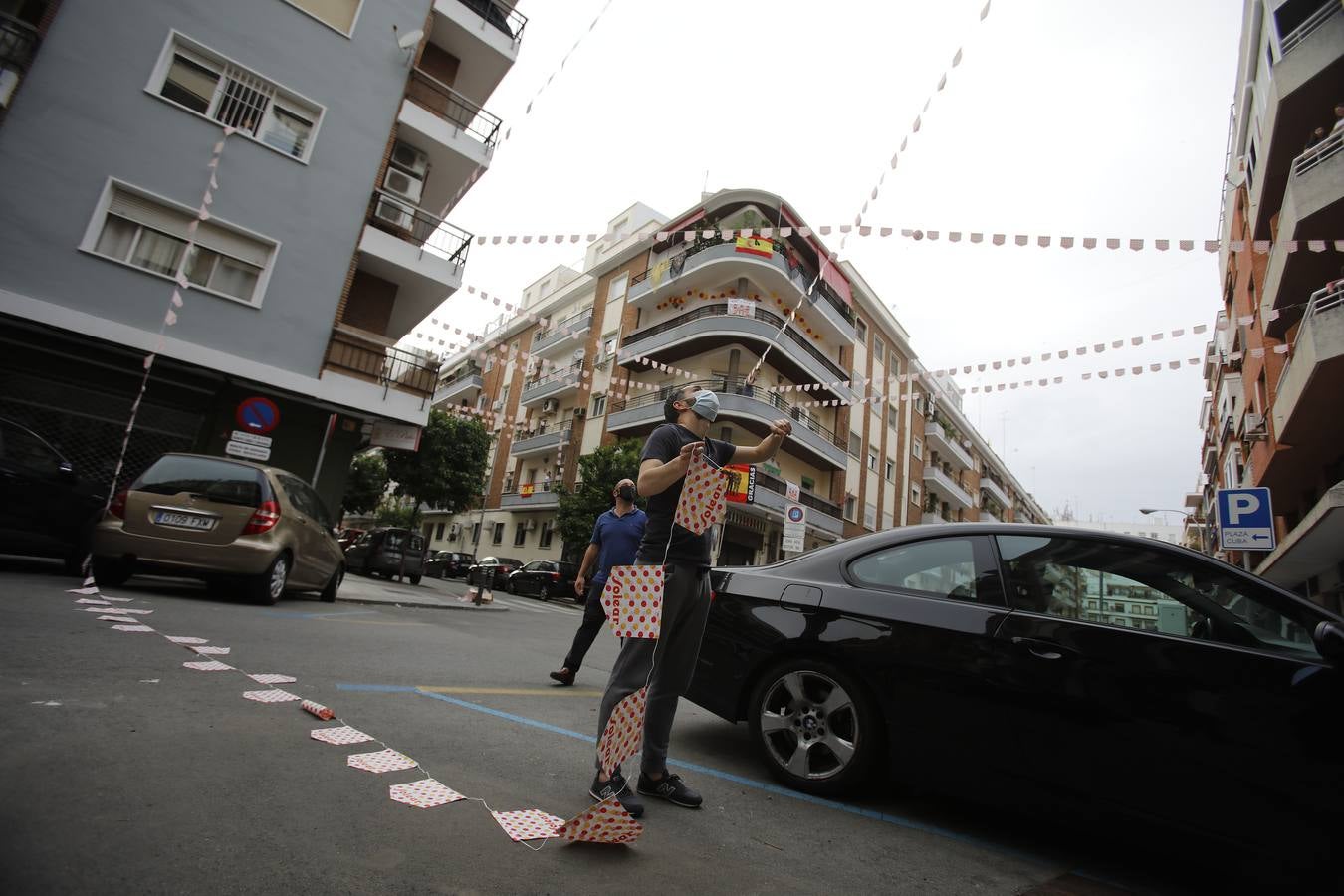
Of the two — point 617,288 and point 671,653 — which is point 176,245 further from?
point 617,288

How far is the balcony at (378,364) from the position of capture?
1374 centimetres

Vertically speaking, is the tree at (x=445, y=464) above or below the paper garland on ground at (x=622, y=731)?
above

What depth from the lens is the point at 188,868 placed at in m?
1.66

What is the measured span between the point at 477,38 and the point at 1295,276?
722 inches

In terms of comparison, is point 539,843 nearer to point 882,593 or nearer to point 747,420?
point 882,593

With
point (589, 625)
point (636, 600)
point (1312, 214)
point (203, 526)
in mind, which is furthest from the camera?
point (1312, 214)

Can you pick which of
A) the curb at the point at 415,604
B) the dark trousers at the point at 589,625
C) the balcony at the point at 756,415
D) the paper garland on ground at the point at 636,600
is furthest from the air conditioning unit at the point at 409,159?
the paper garland on ground at the point at 636,600

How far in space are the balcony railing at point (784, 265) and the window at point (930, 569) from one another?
21.6 meters

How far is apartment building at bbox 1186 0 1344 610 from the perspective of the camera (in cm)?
1019

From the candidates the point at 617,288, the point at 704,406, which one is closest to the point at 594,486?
the point at 617,288

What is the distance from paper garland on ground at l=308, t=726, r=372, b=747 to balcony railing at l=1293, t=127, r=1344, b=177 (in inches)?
589

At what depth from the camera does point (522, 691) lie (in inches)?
190

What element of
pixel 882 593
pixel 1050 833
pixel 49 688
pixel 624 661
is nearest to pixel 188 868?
pixel 624 661

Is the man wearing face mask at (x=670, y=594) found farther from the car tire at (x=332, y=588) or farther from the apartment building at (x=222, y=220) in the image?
the apartment building at (x=222, y=220)
